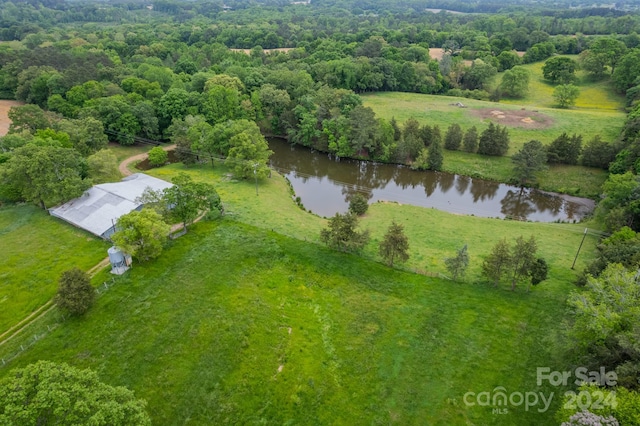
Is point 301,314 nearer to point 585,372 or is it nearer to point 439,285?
point 439,285

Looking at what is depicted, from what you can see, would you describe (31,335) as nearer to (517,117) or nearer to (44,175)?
(44,175)

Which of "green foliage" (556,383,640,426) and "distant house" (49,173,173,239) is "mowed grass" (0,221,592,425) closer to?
"green foliage" (556,383,640,426)

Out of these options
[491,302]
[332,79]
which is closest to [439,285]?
[491,302]

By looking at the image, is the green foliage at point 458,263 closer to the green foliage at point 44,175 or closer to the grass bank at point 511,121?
the grass bank at point 511,121

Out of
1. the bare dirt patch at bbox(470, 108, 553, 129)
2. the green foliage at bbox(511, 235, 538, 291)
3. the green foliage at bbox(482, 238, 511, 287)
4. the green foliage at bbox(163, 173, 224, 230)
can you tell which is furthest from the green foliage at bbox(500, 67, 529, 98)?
the green foliage at bbox(163, 173, 224, 230)

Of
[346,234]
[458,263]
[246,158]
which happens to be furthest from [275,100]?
[458,263]

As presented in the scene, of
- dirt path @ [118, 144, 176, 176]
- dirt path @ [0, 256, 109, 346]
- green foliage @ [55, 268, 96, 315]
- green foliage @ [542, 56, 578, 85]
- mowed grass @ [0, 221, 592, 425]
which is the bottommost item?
dirt path @ [0, 256, 109, 346]

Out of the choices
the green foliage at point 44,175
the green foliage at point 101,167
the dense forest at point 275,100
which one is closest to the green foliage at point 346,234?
the dense forest at point 275,100
